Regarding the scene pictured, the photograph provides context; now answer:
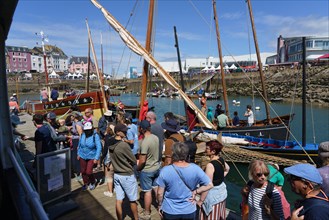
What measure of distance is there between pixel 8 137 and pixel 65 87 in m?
21.3

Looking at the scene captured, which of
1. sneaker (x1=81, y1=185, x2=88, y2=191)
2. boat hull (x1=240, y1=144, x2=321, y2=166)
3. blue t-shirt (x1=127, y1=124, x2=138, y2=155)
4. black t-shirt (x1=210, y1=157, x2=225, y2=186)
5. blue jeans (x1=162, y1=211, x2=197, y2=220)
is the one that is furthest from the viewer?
boat hull (x1=240, y1=144, x2=321, y2=166)

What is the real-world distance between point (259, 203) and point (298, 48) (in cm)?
8332

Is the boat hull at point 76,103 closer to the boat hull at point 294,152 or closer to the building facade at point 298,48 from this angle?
the boat hull at point 294,152

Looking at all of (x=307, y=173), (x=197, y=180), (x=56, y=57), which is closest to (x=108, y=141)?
(x=197, y=180)

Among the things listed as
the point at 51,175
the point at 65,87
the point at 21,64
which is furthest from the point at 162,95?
the point at 21,64

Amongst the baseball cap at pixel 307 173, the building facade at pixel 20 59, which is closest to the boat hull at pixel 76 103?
the baseball cap at pixel 307 173

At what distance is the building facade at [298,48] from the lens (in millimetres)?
71062

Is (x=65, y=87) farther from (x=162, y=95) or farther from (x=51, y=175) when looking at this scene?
(x=162, y=95)

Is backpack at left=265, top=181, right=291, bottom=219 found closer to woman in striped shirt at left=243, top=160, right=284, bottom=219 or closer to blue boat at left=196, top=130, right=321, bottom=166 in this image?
woman in striped shirt at left=243, top=160, right=284, bottom=219

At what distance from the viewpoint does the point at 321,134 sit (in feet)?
75.2

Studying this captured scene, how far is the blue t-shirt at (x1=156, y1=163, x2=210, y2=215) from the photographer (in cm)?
314

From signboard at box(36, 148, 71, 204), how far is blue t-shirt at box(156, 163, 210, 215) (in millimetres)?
2351

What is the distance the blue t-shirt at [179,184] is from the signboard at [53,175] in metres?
2.35

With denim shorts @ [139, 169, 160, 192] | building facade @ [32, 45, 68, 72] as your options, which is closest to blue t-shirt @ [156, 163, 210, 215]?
denim shorts @ [139, 169, 160, 192]
